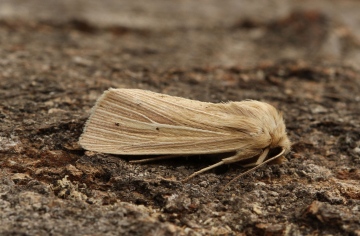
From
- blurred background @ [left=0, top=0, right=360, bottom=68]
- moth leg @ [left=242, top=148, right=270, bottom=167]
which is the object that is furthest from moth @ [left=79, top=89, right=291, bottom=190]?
blurred background @ [left=0, top=0, right=360, bottom=68]

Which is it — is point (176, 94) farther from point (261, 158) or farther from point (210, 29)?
point (210, 29)

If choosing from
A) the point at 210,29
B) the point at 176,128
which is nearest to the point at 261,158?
the point at 176,128

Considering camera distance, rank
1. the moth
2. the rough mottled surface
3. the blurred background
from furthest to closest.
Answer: the blurred background, the moth, the rough mottled surface

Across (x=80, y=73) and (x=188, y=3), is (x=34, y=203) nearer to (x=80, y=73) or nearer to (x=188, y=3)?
(x=80, y=73)

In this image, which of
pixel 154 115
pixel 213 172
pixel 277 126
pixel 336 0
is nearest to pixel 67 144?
pixel 154 115

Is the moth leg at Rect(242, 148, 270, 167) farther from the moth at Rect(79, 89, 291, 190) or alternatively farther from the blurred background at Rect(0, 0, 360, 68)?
the blurred background at Rect(0, 0, 360, 68)
